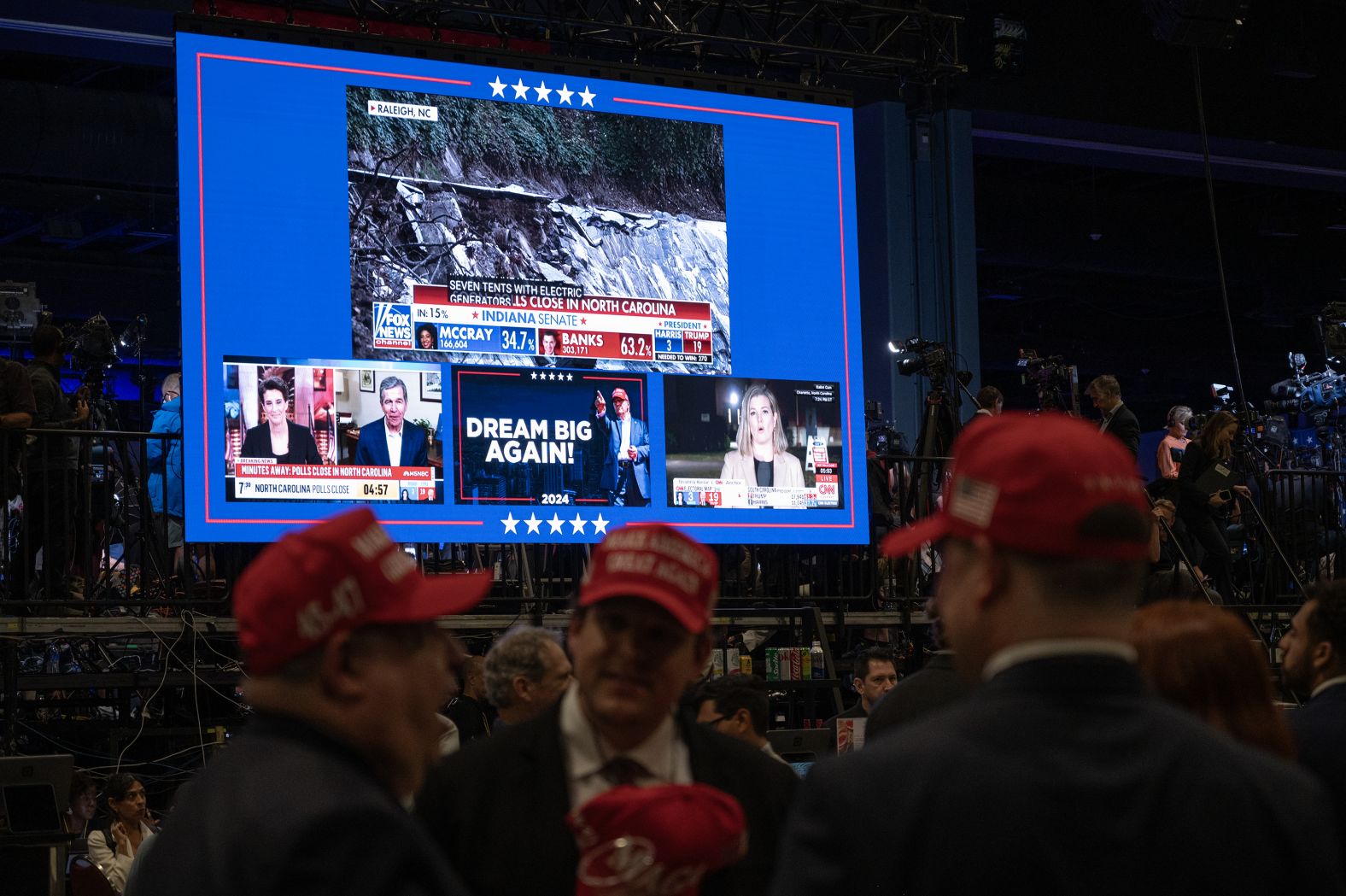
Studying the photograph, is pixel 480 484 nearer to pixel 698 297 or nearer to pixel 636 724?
pixel 698 297

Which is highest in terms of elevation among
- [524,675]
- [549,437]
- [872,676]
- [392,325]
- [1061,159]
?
[1061,159]

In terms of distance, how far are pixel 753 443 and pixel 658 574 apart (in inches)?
277

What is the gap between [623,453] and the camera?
8.96m

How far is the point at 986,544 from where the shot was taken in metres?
Result: 1.58

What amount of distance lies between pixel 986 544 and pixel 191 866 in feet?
2.61

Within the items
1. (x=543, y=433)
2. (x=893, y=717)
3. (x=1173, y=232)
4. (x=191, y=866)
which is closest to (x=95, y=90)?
(x=543, y=433)

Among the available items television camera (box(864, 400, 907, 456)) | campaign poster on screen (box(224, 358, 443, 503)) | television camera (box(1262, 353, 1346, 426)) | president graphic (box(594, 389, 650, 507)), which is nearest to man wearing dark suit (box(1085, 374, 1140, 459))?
television camera (box(864, 400, 907, 456))

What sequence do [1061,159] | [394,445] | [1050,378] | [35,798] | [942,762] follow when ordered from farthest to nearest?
[1061,159], [1050,378], [394,445], [35,798], [942,762]

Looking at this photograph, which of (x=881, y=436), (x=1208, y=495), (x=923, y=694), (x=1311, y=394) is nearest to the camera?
(x=923, y=694)

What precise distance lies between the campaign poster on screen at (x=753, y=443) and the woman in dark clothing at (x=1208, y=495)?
8.00 feet

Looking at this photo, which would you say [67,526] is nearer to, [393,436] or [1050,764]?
[393,436]

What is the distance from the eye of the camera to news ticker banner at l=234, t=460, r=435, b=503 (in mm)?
8109

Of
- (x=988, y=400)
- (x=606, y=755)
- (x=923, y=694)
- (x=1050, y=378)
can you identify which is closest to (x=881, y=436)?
(x=988, y=400)

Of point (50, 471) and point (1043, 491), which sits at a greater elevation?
point (50, 471)
